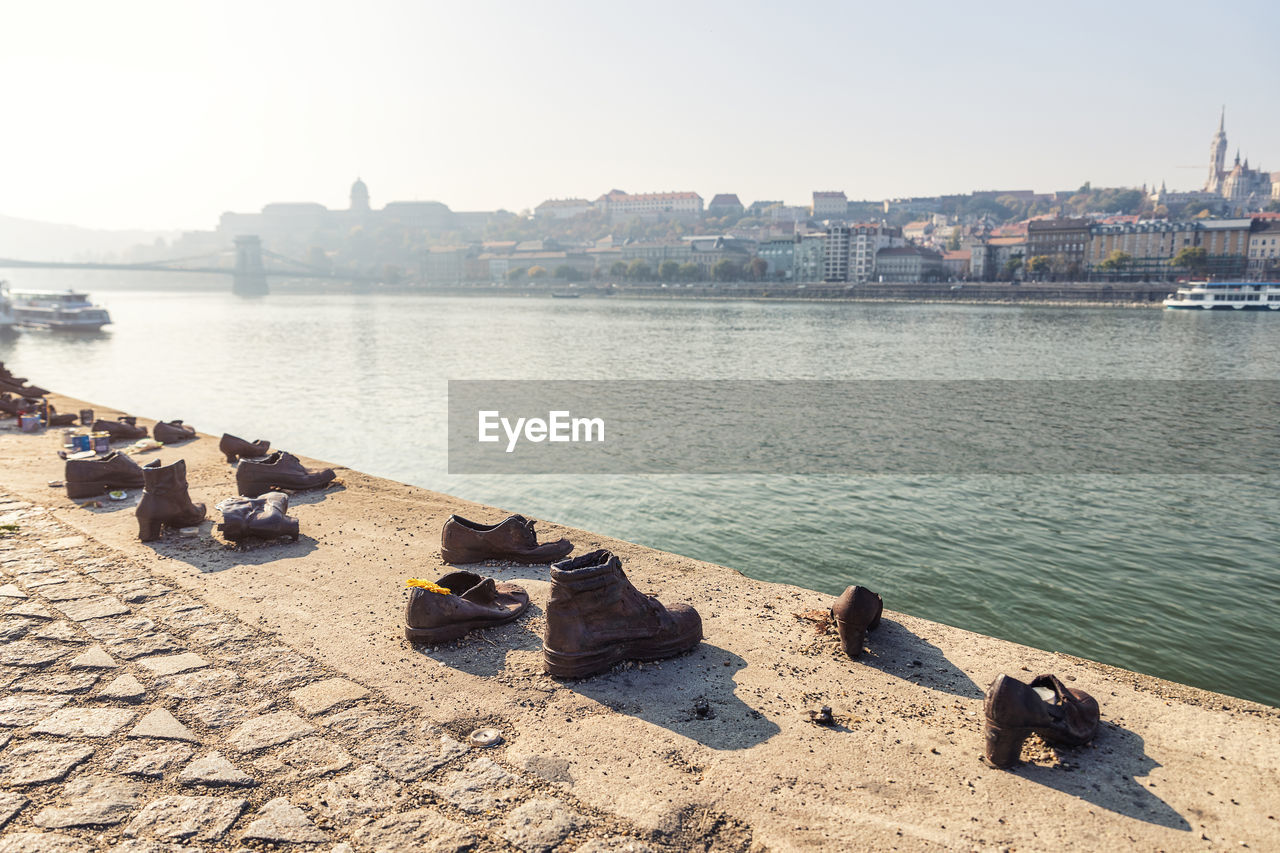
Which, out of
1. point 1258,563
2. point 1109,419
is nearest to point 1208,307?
point 1109,419

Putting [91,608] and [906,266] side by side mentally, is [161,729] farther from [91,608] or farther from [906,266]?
[906,266]

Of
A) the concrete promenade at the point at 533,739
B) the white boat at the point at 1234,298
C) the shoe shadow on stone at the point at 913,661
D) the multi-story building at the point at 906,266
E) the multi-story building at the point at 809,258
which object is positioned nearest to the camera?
the concrete promenade at the point at 533,739

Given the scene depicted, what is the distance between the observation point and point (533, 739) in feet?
15.3

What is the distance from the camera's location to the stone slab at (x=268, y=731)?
4469 mm

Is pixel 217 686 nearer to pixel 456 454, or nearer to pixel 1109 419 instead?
pixel 456 454

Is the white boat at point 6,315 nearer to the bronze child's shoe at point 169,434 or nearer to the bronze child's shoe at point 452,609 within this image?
the bronze child's shoe at point 169,434

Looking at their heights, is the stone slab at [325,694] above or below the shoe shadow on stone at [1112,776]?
above

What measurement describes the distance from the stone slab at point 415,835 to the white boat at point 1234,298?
103788 mm

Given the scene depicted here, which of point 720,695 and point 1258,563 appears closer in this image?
point 720,695

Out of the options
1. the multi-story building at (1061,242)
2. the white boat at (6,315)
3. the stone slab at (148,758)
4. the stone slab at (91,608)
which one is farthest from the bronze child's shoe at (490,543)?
the multi-story building at (1061,242)

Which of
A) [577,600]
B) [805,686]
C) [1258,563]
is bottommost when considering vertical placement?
[1258,563]

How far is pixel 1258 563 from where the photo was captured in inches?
427

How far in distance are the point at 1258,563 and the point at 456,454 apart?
14382 mm

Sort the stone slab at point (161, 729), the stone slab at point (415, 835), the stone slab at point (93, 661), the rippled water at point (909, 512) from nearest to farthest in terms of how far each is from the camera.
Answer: the stone slab at point (415, 835)
the stone slab at point (161, 729)
the stone slab at point (93, 661)
the rippled water at point (909, 512)
